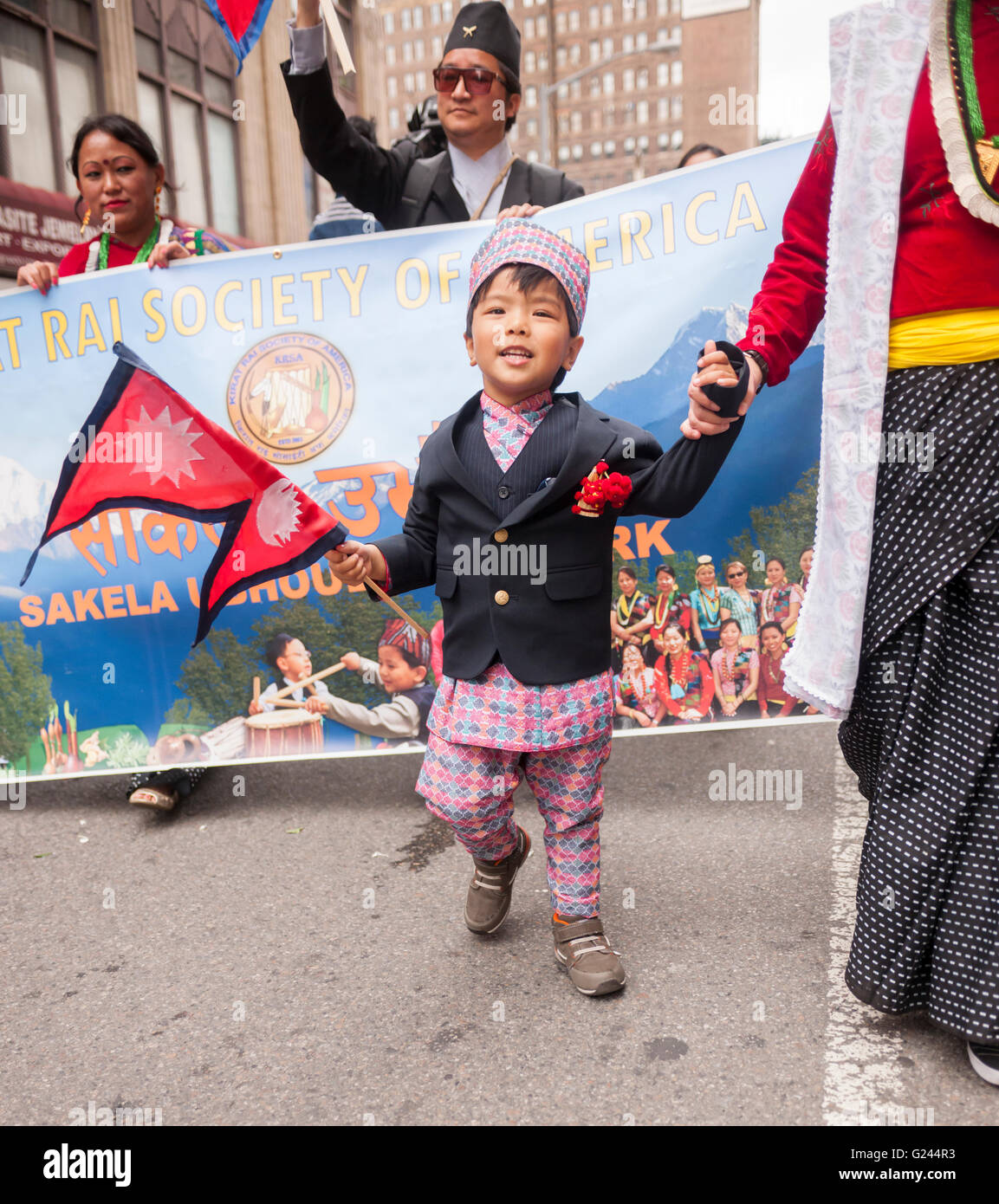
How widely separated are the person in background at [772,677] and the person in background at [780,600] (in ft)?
0.06

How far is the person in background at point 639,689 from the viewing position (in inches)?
128

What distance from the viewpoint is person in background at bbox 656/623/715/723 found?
3215 millimetres

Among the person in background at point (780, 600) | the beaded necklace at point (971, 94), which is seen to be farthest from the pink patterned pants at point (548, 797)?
the beaded necklace at point (971, 94)

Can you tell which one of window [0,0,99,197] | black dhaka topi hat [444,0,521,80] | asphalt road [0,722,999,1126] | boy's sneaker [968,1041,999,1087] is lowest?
asphalt road [0,722,999,1126]

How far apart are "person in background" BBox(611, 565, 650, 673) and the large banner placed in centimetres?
5

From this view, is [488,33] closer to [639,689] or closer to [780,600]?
[780,600]

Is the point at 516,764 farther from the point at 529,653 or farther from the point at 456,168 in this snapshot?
the point at 456,168

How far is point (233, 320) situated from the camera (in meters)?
3.37

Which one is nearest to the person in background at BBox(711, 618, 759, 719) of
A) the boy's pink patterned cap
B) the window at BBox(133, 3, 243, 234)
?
the boy's pink patterned cap

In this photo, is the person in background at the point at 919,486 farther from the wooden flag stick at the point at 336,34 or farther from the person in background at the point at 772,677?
the wooden flag stick at the point at 336,34

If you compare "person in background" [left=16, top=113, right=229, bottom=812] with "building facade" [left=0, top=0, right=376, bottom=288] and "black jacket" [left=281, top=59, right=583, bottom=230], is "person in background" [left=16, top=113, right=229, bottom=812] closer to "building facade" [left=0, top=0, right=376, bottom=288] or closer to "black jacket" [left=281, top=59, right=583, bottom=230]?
"black jacket" [left=281, top=59, right=583, bottom=230]

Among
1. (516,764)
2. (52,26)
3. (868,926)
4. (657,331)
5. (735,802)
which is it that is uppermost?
(52,26)

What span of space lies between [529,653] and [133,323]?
81.7 inches
